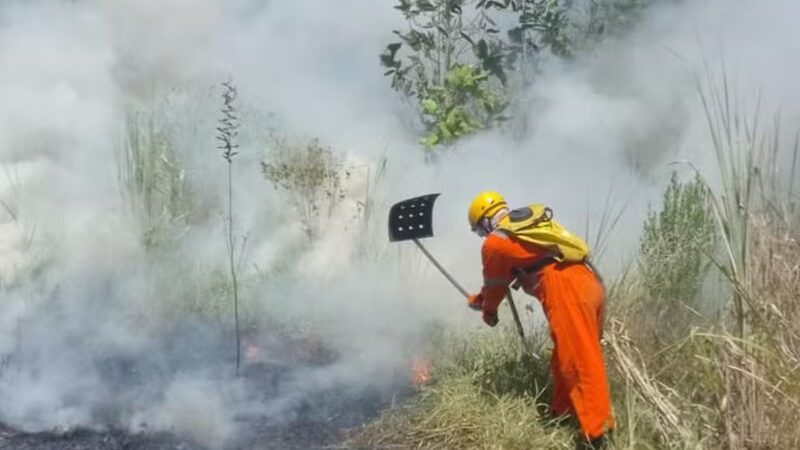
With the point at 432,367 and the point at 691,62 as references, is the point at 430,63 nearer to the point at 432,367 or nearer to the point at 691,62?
the point at 691,62

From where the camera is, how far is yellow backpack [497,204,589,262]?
5.61 metres

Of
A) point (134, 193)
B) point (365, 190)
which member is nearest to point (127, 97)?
point (134, 193)

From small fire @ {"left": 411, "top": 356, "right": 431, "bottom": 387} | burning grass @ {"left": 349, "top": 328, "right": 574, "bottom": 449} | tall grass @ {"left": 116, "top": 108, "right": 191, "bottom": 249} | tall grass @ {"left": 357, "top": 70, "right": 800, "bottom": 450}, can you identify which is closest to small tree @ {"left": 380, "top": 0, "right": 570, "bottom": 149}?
tall grass @ {"left": 116, "top": 108, "right": 191, "bottom": 249}

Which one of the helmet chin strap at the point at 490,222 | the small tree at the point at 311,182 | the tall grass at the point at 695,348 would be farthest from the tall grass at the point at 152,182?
the helmet chin strap at the point at 490,222

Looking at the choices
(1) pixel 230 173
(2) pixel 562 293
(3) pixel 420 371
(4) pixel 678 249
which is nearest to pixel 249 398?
(3) pixel 420 371

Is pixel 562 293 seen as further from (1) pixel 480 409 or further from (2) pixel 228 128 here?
(2) pixel 228 128

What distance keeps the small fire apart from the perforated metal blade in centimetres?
89

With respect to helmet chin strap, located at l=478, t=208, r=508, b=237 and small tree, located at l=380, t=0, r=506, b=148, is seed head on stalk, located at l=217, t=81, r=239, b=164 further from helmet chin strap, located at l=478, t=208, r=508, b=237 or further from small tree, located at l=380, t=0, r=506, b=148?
helmet chin strap, located at l=478, t=208, r=508, b=237

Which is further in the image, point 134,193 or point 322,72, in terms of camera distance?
point 322,72

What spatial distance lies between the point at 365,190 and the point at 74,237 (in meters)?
2.33

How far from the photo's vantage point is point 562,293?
18.2 feet

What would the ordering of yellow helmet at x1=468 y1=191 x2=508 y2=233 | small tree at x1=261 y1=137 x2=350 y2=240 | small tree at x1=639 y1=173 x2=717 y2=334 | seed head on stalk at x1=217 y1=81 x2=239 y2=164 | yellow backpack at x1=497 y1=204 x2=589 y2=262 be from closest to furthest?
yellow backpack at x1=497 y1=204 x2=589 y2=262
yellow helmet at x1=468 y1=191 x2=508 y2=233
small tree at x1=639 y1=173 x2=717 y2=334
seed head on stalk at x1=217 y1=81 x2=239 y2=164
small tree at x1=261 y1=137 x2=350 y2=240

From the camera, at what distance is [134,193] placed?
8.90m

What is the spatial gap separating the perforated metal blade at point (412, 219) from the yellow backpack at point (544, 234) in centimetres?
105
